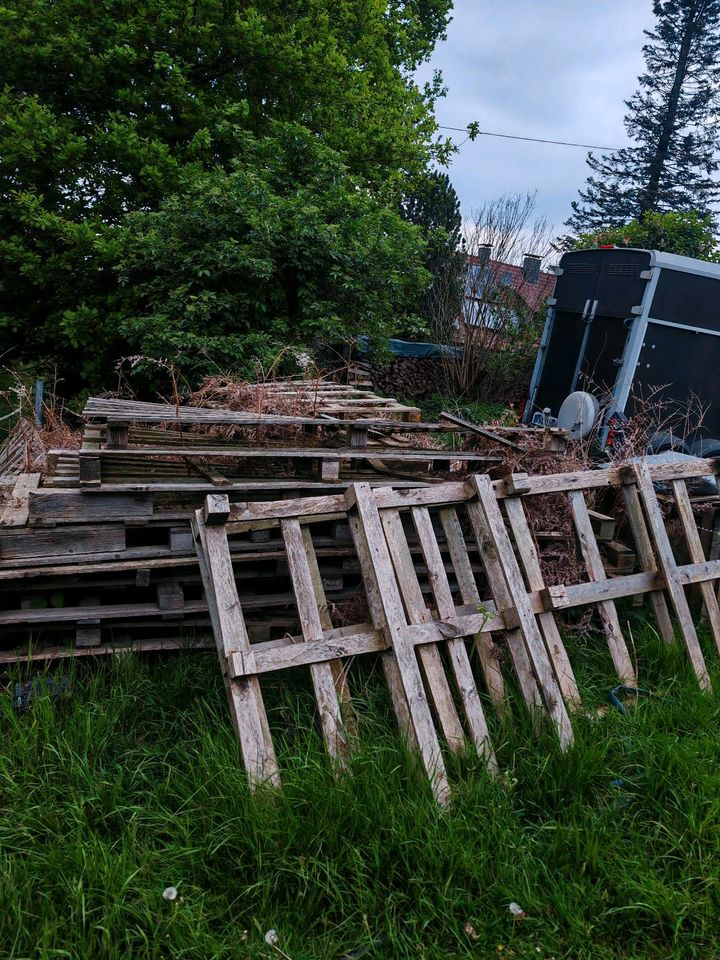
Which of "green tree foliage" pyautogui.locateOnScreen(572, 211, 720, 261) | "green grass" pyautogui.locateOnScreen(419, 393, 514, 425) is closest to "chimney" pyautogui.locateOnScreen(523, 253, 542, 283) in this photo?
"green tree foliage" pyautogui.locateOnScreen(572, 211, 720, 261)

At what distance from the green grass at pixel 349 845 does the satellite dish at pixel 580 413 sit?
14.9 ft

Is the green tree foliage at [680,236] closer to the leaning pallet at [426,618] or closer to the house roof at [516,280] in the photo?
the house roof at [516,280]

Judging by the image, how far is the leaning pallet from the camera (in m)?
2.79

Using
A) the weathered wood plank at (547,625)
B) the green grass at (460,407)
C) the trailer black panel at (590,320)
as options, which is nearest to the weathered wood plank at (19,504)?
the weathered wood plank at (547,625)

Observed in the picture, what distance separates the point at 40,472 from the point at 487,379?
9527mm

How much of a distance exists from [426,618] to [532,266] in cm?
1248

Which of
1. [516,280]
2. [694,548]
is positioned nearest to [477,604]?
[694,548]

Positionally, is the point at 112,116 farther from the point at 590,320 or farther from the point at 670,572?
the point at 670,572

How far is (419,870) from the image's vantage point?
2379mm

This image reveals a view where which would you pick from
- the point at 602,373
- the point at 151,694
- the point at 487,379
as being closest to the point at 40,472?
the point at 151,694

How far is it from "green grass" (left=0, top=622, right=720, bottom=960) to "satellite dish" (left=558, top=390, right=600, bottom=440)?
454cm

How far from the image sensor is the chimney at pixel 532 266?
13.9 meters

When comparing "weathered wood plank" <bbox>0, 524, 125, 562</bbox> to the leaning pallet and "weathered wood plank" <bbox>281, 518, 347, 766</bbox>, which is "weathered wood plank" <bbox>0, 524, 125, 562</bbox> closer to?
the leaning pallet

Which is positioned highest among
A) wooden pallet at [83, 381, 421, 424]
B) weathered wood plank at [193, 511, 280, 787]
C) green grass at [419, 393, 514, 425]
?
wooden pallet at [83, 381, 421, 424]
